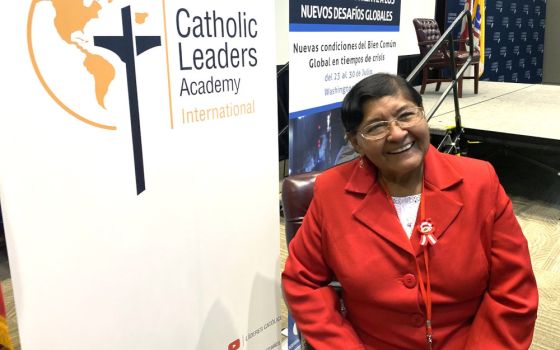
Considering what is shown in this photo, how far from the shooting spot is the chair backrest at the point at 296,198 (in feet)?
5.53

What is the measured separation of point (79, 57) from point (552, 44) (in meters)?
12.5

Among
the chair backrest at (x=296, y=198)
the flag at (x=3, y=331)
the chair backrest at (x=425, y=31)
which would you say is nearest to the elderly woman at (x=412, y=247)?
A: the chair backrest at (x=296, y=198)

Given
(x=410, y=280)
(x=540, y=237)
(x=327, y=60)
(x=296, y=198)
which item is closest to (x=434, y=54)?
(x=540, y=237)

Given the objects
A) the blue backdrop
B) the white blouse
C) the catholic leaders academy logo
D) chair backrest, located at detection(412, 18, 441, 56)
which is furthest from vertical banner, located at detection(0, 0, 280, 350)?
the blue backdrop

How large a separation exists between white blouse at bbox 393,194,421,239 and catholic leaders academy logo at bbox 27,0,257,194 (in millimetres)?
619

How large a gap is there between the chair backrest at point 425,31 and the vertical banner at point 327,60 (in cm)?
410

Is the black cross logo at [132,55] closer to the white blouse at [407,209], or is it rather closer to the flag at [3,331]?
the flag at [3,331]

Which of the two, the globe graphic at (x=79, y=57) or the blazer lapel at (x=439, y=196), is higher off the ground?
the globe graphic at (x=79, y=57)

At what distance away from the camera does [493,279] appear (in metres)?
1.34

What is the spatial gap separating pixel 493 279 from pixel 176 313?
90 cm

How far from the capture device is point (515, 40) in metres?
10.2

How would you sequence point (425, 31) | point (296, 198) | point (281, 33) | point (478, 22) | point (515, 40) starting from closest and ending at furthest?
point (296, 198), point (281, 33), point (425, 31), point (478, 22), point (515, 40)

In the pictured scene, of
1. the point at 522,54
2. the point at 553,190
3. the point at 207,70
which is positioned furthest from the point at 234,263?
the point at 522,54

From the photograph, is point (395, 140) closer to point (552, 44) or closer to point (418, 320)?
point (418, 320)
